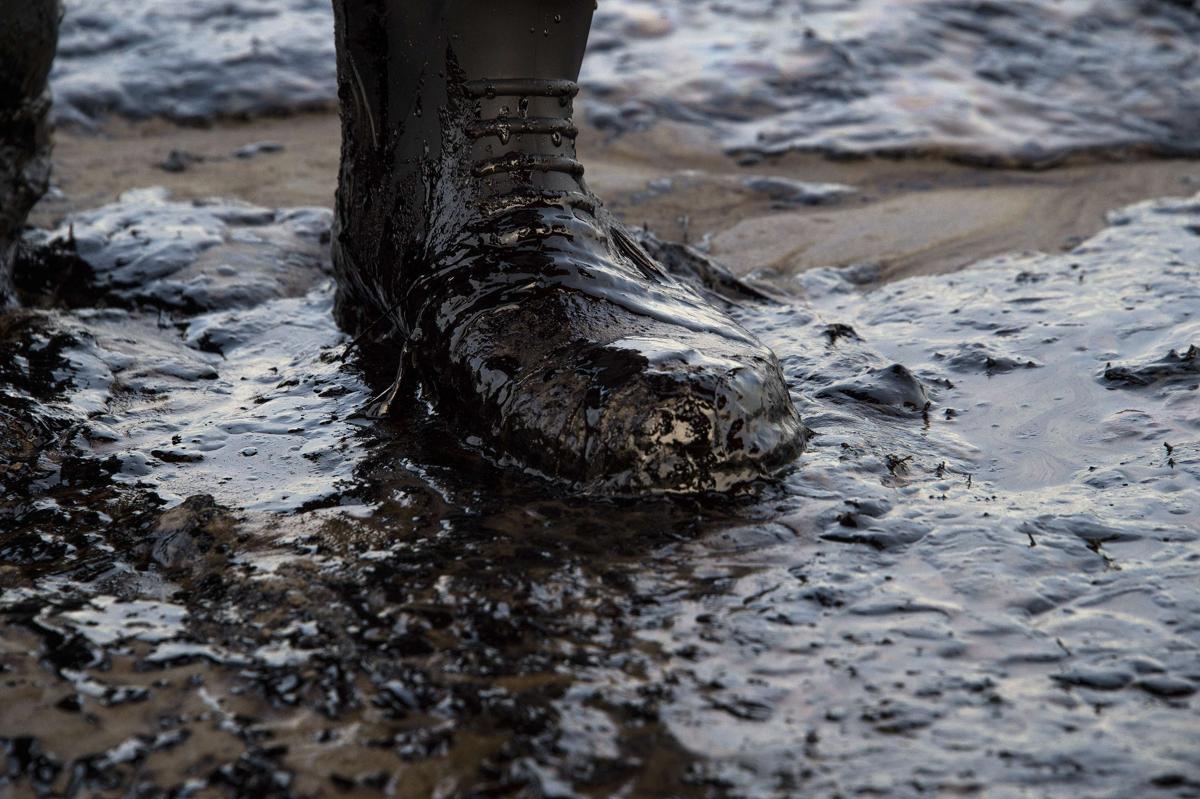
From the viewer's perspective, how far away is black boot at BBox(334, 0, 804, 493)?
195 centimetres

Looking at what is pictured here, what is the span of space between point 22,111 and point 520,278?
1475mm

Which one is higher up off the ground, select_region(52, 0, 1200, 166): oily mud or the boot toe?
select_region(52, 0, 1200, 166): oily mud

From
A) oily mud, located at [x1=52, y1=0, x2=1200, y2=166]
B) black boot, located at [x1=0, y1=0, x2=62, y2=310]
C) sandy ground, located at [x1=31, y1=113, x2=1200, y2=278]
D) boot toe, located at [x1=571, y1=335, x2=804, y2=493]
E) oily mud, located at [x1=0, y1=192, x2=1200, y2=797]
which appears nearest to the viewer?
oily mud, located at [x1=0, y1=192, x2=1200, y2=797]

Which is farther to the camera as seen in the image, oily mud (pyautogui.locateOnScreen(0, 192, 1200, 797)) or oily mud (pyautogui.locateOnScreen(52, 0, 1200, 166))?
oily mud (pyautogui.locateOnScreen(52, 0, 1200, 166))

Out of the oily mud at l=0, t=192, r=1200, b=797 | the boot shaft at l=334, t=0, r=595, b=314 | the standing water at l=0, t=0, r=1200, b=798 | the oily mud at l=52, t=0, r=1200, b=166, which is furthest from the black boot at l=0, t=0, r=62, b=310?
the oily mud at l=52, t=0, r=1200, b=166

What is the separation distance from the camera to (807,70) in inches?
203

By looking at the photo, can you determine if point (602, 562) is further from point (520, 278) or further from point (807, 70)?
point (807, 70)

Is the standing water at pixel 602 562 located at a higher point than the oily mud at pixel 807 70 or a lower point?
lower

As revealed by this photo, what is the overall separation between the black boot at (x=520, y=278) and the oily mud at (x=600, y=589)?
9cm

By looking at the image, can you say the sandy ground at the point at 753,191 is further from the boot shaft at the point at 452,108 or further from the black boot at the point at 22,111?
the boot shaft at the point at 452,108

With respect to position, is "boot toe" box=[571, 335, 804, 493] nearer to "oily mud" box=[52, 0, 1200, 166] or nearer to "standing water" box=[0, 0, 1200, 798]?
"standing water" box=[0, 0, 1200, 798]

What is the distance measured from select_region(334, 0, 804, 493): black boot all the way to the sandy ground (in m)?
1.08

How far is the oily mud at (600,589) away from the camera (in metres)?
1.33

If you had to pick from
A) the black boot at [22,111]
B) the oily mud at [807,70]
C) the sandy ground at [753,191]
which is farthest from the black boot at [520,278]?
the oily mud at [807,70]
